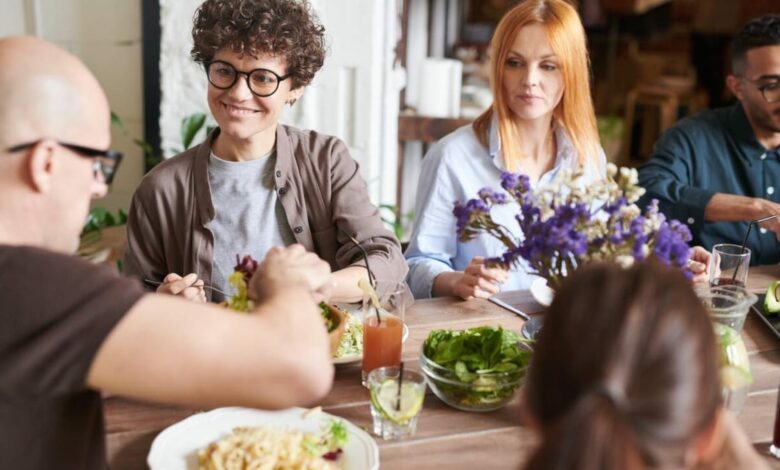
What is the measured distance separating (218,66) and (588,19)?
19.3 ft

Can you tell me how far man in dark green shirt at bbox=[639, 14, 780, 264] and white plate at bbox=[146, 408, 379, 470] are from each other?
5.34 ft

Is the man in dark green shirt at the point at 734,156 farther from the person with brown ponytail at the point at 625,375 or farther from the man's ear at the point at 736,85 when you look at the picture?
the person with brown ponytail at the point at 625,375

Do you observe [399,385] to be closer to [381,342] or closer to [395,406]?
[395,406]

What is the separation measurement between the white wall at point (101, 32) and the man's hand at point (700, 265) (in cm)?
211

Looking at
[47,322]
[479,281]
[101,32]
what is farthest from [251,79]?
[101,32]

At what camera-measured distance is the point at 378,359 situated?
4.89 ft

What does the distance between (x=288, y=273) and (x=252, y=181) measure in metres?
0.92

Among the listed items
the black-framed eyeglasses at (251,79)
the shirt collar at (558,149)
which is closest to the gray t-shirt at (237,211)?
the black-framed eyeglasses at (251,79)

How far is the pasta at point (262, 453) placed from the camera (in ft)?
3.87

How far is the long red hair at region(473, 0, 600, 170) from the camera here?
2.18 meters

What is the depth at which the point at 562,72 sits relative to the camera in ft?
7.27

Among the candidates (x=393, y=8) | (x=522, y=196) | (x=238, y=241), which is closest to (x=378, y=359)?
(x=522, y=196)

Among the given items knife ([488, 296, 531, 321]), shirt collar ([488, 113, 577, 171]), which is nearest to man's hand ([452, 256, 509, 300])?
knife ([488, 296, 531, 321])

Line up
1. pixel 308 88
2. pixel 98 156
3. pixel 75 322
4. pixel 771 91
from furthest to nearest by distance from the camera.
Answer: pixel 308 88
pixel 771 91
pixel 98 156
pixel 75 322
